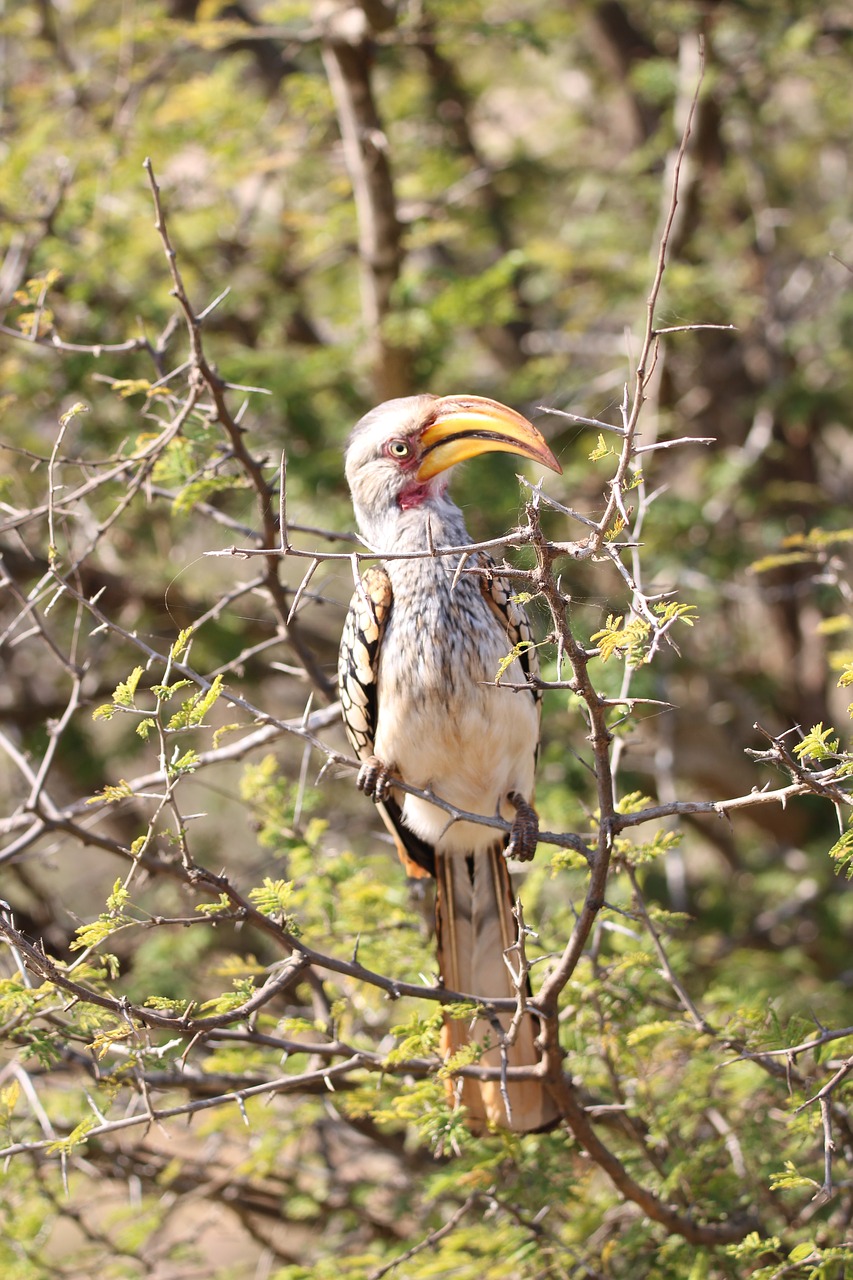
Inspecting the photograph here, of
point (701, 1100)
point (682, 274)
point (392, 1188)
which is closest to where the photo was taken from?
point (701, 1100)

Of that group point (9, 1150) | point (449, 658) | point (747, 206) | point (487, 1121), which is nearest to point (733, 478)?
point (747, 206)

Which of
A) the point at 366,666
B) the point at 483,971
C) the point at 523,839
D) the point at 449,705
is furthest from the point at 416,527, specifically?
the point at 483,971

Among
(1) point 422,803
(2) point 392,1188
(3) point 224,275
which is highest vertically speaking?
(3) point 224,275

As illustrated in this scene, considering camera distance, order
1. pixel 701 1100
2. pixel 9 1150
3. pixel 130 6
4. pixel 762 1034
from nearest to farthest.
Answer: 1. pixel 9 1150
2. pixel 762 1034
3. pixel 701 1100
4. pixel 130 6

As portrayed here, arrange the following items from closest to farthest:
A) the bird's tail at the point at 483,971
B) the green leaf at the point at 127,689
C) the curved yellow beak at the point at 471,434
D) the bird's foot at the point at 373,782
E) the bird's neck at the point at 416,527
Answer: the green leaf at the point at 127,689 → the curved yellow beak at the point at 471,434 → the bird's tail at the point at 483,971 → the bird's foot at the point at 373,782 → the bird's neck at the point at 416,527

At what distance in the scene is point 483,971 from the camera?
2.86 m

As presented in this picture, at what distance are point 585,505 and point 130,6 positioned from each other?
3.23m

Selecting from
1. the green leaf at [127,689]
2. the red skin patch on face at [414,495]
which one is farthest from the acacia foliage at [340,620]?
the red skin patch on face at [414,495]

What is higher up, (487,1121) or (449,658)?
(449,658)

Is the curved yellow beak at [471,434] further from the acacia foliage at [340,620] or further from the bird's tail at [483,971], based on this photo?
the bird's tail at [483,971]

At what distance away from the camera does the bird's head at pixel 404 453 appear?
9.30ft

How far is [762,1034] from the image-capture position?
2.44 meters

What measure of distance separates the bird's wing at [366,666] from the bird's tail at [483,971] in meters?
0.20

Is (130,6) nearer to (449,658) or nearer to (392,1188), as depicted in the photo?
(449,658)
